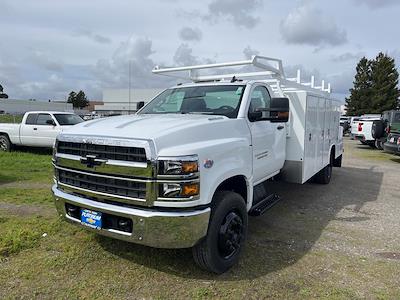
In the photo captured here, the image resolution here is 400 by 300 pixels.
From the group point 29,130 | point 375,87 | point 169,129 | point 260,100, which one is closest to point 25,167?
point 29,130

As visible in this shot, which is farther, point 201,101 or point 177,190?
point 201,101

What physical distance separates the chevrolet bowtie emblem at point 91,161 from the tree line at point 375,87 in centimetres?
4695

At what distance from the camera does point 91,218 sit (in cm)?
360

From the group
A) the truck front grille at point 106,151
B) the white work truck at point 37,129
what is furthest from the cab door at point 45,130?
the truck front grille at point 106,151

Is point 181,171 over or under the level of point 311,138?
under

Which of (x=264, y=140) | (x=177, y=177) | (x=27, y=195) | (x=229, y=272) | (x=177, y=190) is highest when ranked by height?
(x=264, y=140)

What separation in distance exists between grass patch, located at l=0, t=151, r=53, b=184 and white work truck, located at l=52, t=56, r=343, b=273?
196 inches

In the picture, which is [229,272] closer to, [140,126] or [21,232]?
[140,126]

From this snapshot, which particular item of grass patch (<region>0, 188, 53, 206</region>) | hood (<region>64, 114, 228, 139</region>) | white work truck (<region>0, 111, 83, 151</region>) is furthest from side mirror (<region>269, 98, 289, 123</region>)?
white work truck (<region>0, 111, 83, 151</region>)

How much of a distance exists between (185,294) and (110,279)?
2.61ft

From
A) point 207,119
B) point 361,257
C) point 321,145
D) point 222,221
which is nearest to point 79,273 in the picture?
point 222,221

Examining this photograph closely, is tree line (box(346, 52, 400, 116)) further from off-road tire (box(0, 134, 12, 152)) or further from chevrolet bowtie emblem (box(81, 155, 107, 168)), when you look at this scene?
chevrolet bowtie emblem (box(81, 155, 107, 168))

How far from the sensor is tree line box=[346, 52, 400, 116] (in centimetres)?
4478

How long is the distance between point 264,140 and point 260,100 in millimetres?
583
